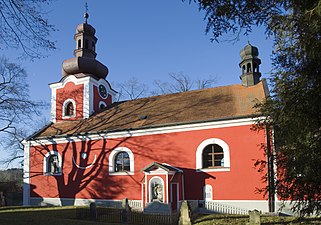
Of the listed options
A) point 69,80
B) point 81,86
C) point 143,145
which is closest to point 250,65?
point 143,145

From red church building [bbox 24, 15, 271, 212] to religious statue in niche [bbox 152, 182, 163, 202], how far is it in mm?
53

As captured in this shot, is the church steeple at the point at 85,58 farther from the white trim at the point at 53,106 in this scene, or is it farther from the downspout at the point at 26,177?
the downspout at the point at 26,177

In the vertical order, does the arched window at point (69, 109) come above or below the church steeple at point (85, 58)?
below

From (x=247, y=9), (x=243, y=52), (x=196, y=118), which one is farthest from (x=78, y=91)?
(x=247, y=9)

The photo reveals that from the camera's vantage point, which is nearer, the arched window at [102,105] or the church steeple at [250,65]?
the church steeple at [250,65]

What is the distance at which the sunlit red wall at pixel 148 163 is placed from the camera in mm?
16422

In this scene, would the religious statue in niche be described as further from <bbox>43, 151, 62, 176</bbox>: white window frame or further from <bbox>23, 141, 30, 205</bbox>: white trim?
<bbox>23, 141, 30, 205</bbox>: white trim

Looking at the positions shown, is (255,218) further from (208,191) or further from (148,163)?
(148,163)

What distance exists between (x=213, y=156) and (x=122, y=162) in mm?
5970

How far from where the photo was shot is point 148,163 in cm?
1880

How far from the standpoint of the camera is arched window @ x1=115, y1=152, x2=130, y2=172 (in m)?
19.7

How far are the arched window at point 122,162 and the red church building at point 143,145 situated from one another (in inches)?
2.5

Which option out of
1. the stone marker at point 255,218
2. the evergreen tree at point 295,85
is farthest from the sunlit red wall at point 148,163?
the evergreen tree at point 295,85

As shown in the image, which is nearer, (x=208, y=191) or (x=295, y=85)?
(x=295, y=85)
